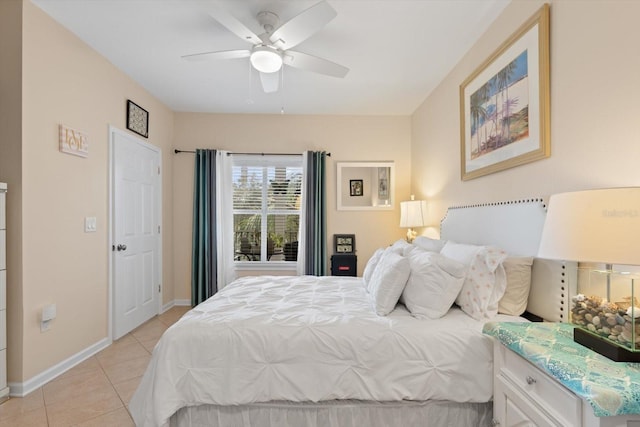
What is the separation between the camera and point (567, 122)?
1674 millimetres

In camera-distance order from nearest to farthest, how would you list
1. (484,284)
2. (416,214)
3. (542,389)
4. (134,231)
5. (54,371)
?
(542,389), (484,284), (54,371), (134,231), (416,214)

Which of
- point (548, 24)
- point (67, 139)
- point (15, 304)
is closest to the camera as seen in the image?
point (548, 24)

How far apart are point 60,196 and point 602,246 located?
10.7 ft

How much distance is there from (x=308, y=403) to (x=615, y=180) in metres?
1.77

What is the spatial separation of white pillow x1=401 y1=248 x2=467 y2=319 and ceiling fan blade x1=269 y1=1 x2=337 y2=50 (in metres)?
1.56

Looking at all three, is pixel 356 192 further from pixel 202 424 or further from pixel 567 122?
pixel 202 424

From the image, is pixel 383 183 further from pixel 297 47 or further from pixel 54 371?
pixel 54 371

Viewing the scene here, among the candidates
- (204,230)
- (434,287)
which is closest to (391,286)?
(434,287)

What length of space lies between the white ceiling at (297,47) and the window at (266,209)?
93cm

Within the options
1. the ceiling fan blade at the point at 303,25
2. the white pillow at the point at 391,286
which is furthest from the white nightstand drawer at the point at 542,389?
the ceiling fan blade at the point at 303,25

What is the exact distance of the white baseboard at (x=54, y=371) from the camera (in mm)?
2131

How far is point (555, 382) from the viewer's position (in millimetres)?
1104

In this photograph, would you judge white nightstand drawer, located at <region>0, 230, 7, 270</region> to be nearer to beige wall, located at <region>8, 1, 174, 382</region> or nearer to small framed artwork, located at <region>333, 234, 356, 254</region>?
beige wall, located at <region>8, 1, 174, 382</region>

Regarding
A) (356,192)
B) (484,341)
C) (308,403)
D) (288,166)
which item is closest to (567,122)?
(484,341)
